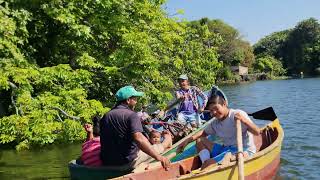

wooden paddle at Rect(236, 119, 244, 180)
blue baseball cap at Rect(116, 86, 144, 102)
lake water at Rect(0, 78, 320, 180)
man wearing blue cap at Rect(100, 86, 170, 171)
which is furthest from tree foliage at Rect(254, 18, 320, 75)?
blue baseball cap at Rect(116, 86, 144, 102)

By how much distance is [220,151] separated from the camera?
27.1 ft

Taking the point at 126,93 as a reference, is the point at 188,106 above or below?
below

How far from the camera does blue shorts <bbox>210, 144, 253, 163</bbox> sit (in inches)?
310

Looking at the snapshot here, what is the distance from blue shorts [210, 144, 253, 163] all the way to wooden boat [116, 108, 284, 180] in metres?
0.28

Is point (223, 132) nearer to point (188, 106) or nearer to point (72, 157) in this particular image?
point (188, 106)

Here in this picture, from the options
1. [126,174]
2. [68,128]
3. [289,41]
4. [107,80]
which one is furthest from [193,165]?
[289,41]

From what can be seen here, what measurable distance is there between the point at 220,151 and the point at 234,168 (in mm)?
770

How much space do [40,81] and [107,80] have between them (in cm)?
367

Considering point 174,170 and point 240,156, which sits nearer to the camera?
point 240,156

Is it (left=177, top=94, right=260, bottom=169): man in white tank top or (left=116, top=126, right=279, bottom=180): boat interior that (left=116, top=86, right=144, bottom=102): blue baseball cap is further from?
(left=177, top=94, right=260, bottom=169): man in white tank top

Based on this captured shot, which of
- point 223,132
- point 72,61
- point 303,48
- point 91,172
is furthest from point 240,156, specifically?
point 303,48

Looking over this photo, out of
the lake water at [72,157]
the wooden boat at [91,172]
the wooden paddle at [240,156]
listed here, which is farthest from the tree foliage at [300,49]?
the wooden paddle at [240,156]

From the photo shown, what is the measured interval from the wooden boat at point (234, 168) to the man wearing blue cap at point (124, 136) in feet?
1.11

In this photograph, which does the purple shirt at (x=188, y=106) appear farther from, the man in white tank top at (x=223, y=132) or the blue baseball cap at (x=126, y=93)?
the blue baseball cap at (x=126, y=93)
